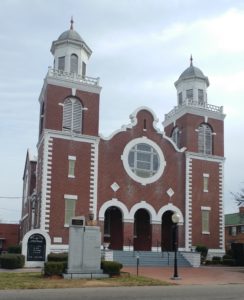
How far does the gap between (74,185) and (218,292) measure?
2250 centimetres

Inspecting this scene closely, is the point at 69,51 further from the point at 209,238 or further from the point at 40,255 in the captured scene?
the point at 209,238

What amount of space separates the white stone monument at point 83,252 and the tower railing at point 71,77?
1949 centimetres

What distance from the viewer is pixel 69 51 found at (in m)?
42.9

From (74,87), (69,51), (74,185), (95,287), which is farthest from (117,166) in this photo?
(95,287)

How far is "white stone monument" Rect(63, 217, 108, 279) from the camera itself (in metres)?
23.8

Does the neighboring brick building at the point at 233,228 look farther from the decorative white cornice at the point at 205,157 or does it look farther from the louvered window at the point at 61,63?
the louvered window at the point at 61,63

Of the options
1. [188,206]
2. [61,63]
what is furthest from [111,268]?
[61,63]

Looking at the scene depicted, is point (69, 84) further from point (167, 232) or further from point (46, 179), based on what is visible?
point (167, 232)

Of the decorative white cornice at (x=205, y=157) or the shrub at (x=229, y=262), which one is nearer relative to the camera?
the shrub at (x=229, y=262)

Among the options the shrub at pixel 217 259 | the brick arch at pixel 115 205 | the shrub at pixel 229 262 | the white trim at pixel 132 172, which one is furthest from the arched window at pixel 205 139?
the shrub at pixel 229 262

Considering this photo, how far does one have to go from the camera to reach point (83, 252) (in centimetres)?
2422

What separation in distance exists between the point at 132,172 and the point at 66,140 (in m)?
6.63

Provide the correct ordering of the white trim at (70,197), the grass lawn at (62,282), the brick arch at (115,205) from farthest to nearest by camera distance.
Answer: the brick arch at (115,205), the white trim at (70,197), the grass lawn at (62,282)

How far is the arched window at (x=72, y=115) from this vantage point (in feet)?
136
